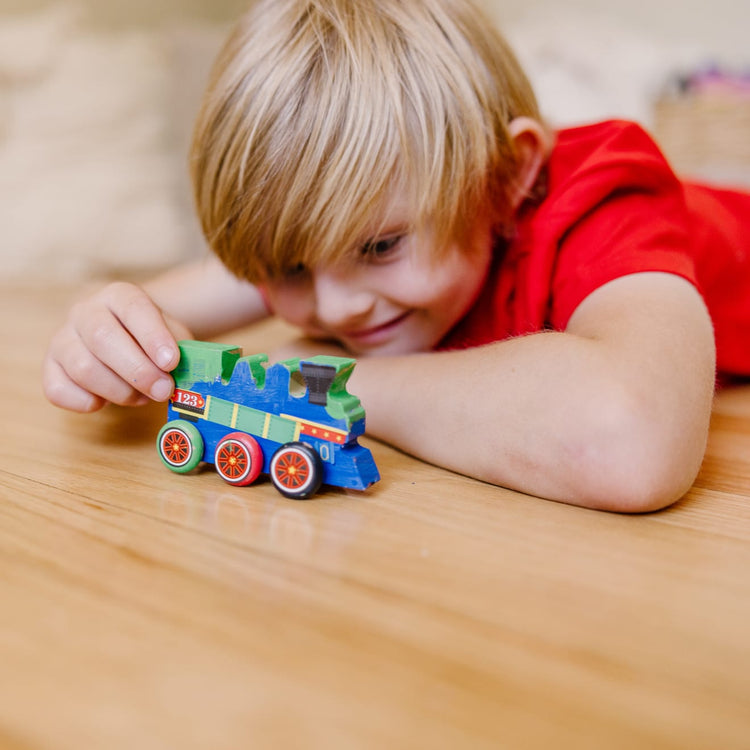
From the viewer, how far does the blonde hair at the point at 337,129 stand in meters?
0.77

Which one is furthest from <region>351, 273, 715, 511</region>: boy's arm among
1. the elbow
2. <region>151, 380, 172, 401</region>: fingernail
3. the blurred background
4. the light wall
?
the light wall

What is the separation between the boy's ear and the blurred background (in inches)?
54.1

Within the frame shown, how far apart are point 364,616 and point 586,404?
0.26 m

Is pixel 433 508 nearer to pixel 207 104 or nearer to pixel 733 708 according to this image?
pixel 733 708

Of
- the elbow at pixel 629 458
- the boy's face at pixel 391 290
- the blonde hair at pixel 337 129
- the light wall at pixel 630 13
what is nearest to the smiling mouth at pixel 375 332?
the boy's face at pixel 391 290

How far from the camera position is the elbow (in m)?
0.62

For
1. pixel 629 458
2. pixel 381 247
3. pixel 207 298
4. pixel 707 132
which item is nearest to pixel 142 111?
pixel 207 298

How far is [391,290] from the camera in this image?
85 centimetres

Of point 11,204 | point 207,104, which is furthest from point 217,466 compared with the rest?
point 11,204

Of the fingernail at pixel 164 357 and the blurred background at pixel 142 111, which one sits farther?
the blurred background at pixel 142 111

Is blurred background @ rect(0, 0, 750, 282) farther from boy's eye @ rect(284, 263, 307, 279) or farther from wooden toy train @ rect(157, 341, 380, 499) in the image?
wooden toy train @ rect(157, 341, 380, 499)

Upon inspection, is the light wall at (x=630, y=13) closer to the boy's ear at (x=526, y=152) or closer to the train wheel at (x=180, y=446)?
the boy's ear at (x=526, y=152)

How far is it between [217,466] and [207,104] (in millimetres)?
408

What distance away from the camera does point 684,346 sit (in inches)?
27.5
